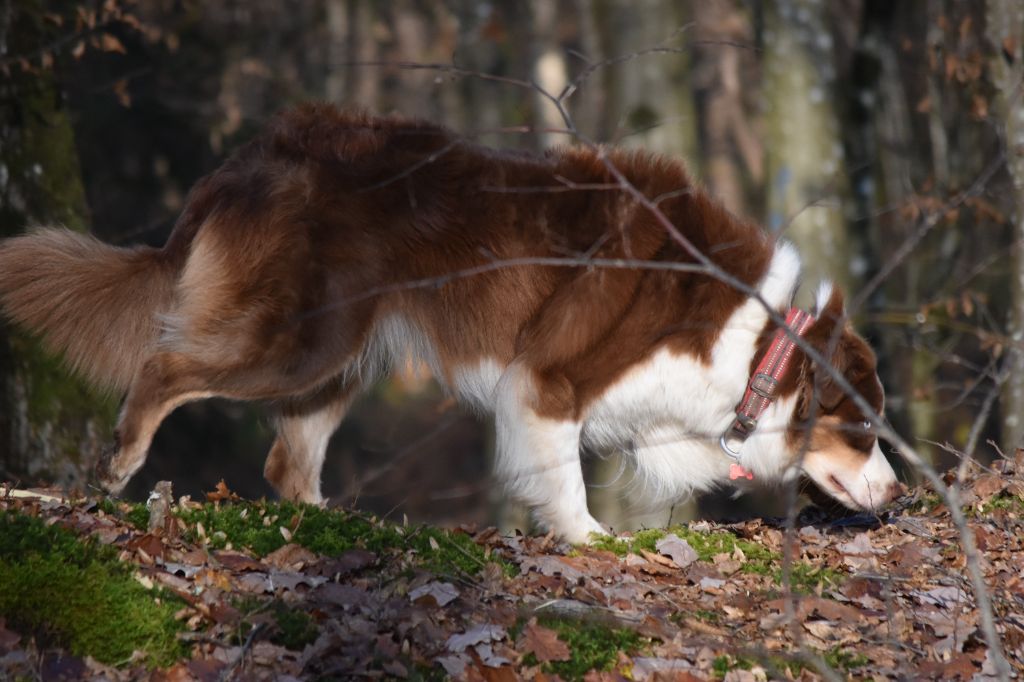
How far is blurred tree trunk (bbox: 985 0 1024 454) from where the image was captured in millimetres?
7242

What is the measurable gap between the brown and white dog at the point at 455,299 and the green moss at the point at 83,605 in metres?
1.43

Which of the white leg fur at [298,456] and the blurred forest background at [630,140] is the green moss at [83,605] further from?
the white leg fur at [298,456]

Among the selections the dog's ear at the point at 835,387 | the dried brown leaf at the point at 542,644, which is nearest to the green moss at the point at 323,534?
the dried brown leaf at the point at 542,644

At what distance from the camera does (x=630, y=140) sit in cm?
954

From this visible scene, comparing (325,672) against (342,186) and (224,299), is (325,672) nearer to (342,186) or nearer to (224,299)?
(224,299)

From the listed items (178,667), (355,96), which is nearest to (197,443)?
(355,96)

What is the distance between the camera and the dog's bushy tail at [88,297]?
5520mm

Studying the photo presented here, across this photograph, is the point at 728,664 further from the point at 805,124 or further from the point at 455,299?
the point at 805,124

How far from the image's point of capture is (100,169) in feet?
44.5

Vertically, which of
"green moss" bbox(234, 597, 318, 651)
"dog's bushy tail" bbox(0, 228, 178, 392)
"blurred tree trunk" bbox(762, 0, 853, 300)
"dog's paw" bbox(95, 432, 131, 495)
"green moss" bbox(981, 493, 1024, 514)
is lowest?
"green moss" bbox(981, 493, 1024, 514)

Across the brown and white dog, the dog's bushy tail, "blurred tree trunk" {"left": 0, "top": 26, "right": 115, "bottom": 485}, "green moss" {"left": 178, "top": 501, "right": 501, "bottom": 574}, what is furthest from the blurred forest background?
the dog's bushy tail

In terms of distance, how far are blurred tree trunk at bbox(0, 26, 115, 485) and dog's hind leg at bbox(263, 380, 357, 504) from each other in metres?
1.42

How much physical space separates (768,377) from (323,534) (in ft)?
7.68

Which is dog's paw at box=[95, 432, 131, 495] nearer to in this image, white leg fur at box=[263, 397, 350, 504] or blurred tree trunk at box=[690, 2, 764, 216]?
white leg fur at box=[263, 397, 350, 504]
